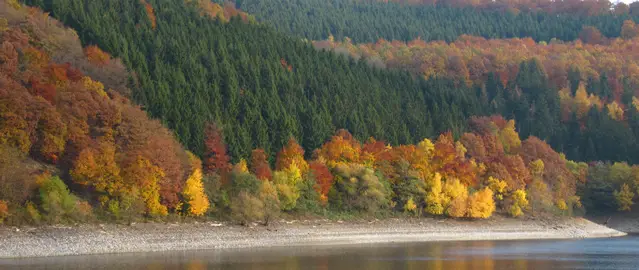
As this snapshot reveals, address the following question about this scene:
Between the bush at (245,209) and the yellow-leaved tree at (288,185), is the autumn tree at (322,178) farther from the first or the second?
the bush at (245,209)

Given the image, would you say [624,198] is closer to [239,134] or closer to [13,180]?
[239,134]

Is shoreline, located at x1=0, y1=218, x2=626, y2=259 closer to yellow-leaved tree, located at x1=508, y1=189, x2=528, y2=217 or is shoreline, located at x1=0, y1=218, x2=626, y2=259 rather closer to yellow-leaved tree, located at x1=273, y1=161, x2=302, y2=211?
yellow-leaved tree, located at x1=508, y1=189, x2=528, y2=217

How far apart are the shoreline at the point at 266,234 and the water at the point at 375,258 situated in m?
2.86

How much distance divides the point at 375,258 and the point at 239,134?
35874 millimetres

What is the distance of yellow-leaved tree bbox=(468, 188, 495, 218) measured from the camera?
120 m

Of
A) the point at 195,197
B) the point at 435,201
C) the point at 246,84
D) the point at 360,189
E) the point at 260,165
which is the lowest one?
the point at 435,201

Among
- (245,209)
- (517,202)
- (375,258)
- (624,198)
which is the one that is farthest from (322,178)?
(624,198)

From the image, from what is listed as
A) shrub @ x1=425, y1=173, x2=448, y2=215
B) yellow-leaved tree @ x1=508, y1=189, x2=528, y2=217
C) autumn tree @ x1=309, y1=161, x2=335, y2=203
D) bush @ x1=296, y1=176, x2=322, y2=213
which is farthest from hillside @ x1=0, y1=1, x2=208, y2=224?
yellow-leaved tree @ x1=508, y1=189, x2=528, y2=217

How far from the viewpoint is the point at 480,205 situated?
4761 inches

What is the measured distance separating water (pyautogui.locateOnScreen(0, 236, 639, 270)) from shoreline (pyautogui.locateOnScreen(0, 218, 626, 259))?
286 cm

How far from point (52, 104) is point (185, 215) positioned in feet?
55.0

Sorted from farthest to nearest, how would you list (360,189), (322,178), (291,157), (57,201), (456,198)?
1. (456,198)
2. (291,157)
3. (360,189)
4. (322,178)
5. (57,201)

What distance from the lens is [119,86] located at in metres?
101

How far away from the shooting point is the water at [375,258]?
65938 mm
